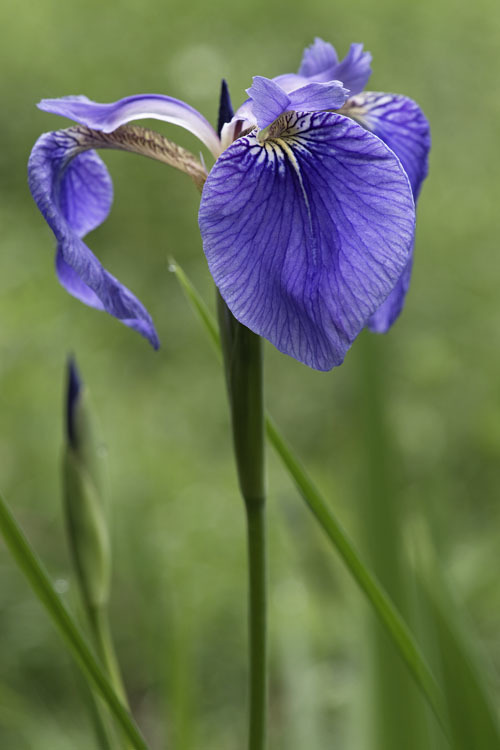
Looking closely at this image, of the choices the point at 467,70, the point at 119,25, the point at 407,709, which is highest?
the point at 407,709

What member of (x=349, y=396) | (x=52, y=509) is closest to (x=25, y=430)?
(x=52, y=509)

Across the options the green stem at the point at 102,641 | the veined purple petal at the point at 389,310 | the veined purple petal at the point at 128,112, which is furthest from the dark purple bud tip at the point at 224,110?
the green stem at the point at 102,641

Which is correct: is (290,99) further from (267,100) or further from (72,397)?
(72,397)


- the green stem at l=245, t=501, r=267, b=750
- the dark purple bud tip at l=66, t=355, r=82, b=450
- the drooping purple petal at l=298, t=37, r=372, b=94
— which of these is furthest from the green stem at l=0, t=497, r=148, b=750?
the drooping purple petal at l=298, t=37, r=372, b=94

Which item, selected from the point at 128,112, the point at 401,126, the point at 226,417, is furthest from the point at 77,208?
the point at 226,417

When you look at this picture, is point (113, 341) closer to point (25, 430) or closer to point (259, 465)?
point (25, 430)

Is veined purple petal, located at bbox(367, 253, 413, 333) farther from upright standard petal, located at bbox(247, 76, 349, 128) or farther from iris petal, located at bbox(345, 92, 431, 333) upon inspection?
upright standard petal, located at bbox(247, 76, 349, 128)
